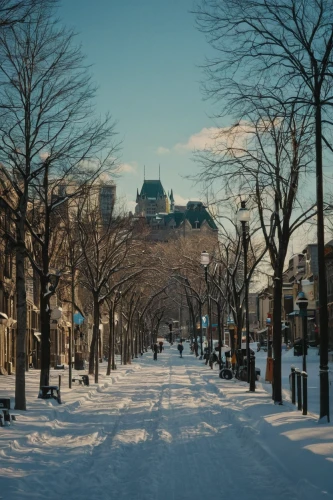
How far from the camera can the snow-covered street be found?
34.9ft

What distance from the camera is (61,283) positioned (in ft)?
181

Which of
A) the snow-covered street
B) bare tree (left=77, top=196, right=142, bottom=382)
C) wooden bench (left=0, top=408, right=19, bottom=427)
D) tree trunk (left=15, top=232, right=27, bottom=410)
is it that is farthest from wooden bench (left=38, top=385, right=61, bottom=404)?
bare tree (left=77, top=196, right=142, bottom=382)

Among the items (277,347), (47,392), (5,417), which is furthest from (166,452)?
(47,392)

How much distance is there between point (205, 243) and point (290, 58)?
5247 centimetres

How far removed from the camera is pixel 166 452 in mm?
14289

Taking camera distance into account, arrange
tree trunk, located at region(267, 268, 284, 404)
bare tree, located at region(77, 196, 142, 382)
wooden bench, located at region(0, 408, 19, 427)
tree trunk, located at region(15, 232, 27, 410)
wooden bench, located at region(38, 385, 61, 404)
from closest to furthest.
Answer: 1. wooden bench, located at region(0, 408, 19, 427)
2. tree trunk, located at region(15, 232, 27, 410)
3. tree trunk, located at region(267, 268, 284, 404)
4. wooden bench, located at region(38, 385, 61, 404)
5. bare tree, located at region(77, 196, 142, 382)

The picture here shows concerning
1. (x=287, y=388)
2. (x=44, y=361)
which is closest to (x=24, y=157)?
(x=44, y=361)

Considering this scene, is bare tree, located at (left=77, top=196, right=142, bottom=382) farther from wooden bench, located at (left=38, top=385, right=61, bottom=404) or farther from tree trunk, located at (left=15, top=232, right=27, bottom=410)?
tree trunk, located at (left=15, top=232, right=27, bottom=410)

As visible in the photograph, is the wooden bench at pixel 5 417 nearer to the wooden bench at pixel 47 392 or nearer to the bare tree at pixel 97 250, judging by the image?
the wooden bench at pixel 47 392

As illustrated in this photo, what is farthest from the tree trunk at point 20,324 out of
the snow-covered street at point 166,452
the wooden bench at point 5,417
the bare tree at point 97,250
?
the bare tree at point 97,250

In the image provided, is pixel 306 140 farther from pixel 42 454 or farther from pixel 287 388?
pixel 287 388

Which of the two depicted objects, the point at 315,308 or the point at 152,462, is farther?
the point at 315,308

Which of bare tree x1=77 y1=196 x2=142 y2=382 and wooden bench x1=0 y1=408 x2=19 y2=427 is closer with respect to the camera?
wooden bench x1=0 y1=408 x2=19 y2=427

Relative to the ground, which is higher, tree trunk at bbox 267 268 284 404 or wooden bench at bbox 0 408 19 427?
tree trunk at bbox 267 268 284 404
